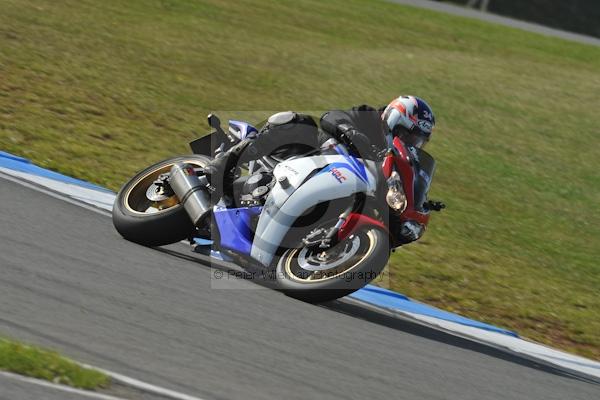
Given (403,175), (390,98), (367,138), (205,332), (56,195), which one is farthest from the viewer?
(390,98)

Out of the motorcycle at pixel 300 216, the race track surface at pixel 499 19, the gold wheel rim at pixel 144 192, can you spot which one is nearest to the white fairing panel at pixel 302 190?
the motorcycle at pixel 300 216

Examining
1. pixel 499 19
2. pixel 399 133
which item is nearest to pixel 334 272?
pixel 399 133

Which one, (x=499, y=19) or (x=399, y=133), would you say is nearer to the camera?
(x=399, y=133)

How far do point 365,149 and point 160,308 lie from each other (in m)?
2.08

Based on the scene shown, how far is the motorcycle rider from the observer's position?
24.7ft

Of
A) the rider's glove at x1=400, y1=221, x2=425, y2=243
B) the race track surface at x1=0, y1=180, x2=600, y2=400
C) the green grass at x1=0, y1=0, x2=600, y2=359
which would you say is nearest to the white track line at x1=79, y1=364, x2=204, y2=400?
the race track surface at x1=0, y1=180, x2=600, y2=400

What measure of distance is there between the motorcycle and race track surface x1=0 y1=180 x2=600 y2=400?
0.20 m

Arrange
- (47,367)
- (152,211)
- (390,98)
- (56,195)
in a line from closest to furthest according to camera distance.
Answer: (47,367)
(152,211)
(56,195)
(390,98)

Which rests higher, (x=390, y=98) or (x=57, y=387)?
(x=57, y=387)

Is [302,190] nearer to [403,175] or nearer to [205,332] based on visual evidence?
[403,175]

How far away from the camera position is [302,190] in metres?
7.41

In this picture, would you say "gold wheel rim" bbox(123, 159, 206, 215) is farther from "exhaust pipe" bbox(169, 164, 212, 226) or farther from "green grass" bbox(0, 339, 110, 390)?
"green grass" bbox(0, 339, 110, 390)

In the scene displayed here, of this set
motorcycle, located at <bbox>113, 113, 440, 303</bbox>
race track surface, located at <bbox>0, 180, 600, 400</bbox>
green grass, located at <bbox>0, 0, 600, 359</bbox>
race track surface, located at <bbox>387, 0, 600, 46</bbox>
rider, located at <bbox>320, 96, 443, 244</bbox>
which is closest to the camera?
race track surface, located at <bbox>0, 180, 600, 400</bbox>

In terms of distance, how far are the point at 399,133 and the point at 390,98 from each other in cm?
1175
